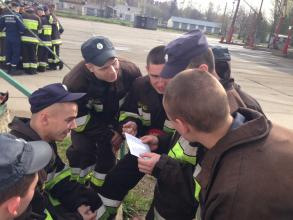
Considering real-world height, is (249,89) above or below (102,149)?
below

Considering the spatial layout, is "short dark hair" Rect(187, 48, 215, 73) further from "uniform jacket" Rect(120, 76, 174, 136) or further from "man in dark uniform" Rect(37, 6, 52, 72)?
"man in dark uniform" Rect(37, 6, 52, 72)

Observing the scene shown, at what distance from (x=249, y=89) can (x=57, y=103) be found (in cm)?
1047

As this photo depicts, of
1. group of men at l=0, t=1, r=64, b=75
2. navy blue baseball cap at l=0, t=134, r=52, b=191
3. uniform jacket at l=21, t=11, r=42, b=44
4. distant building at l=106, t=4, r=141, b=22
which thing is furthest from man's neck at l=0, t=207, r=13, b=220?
distant building at l=106, t=4, r=141, b=22

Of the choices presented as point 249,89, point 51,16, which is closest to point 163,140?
point 51,16

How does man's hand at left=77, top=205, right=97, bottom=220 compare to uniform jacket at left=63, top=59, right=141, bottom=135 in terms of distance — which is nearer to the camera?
man's hand at left=77, top=205, right=97, bottom=220

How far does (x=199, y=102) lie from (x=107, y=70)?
6.40 ft

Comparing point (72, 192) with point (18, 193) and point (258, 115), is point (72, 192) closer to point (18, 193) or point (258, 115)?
point (18, 193)

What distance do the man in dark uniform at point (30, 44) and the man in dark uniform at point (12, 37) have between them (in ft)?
0.52

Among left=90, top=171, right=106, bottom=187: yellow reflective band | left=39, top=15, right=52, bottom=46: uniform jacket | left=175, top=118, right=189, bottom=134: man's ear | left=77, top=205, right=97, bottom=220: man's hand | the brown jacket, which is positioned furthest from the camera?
left=39, top=15, right=52, bottom=46: uniform jacket

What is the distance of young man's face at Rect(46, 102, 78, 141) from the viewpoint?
8.65 ft

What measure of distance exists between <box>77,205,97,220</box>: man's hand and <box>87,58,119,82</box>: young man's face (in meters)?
1.21

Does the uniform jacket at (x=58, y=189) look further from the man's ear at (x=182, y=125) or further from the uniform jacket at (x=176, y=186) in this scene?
the man's ear at (x=182, y=125)

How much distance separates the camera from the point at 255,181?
1624 mm

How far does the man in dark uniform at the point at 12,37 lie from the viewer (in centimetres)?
957
